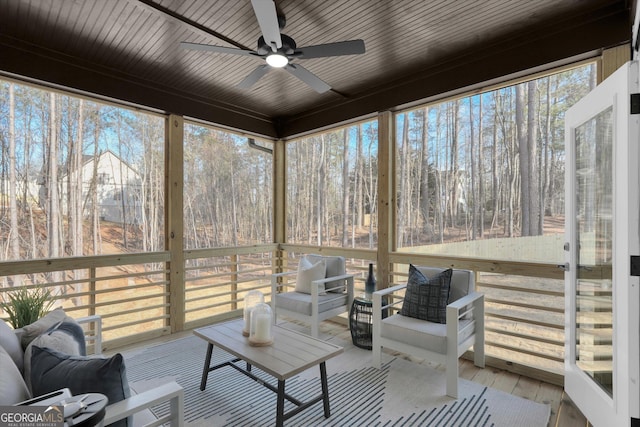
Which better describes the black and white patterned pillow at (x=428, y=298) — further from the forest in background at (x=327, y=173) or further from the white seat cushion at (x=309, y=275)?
the white seat cushion at (x=309, y=275)

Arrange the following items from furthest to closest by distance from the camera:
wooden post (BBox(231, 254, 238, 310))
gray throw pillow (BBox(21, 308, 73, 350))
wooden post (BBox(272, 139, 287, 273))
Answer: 1. wooden post (BBox(272, 139, 287, 273))
2. wooden post (BBox(231, 254, 238, 310))
3. gray throw pillow (BBox(21, 308, 73, 350))

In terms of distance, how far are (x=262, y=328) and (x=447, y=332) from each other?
135 cm

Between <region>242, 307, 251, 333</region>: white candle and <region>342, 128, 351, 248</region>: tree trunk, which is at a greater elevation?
<region>342, 128, 351, 248</region>: tree trunk

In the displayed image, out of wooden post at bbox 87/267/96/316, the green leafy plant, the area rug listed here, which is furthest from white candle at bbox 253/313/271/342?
wooden post at bbox 87/267/96/316

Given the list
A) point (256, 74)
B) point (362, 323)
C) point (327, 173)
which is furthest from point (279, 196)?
point (256, 74)

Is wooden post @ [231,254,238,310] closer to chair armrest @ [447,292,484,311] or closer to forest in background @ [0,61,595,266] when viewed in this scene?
forest in background @ [0,61,595,266]

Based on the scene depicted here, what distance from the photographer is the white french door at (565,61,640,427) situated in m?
1.69

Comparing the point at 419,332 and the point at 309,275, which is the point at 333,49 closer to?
the point at 419,332

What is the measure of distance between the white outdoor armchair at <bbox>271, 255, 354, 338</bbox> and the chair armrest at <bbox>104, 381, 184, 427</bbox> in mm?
2112

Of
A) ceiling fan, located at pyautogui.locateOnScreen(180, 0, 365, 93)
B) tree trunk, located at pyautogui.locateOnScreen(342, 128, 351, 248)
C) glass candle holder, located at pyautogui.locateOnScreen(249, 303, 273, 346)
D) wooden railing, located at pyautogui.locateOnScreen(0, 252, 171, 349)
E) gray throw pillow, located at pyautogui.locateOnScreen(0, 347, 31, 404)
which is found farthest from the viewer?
tree trunk, located at pyautogui.locateOnScreen(342, 128, 351, 248)

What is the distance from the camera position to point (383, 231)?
3.76 m

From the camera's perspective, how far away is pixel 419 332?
2.58 meters

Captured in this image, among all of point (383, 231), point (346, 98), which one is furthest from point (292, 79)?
point (383, 231)

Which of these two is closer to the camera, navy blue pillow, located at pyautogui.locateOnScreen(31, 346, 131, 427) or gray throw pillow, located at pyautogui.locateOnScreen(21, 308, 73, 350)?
navy blue pillow, located at pyautogui.locateOnScreen(31, 346, 131, 427)
